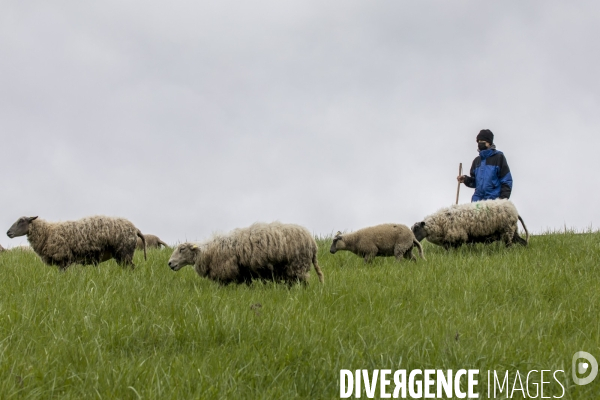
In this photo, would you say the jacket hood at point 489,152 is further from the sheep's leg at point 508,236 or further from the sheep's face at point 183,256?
the sheep's face at point 183,256

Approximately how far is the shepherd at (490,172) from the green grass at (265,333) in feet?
19.1

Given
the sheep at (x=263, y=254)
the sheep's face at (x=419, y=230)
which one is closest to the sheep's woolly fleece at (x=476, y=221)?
the sheep's face at (x=419, y=230)

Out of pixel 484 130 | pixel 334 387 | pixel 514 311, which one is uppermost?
pixel 484 130

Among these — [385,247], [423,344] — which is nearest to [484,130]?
[385,247]

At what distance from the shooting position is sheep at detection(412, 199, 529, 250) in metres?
13.2

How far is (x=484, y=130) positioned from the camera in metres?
14.3

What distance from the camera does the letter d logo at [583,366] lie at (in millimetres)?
4699

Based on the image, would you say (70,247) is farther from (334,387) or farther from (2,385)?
(334,387)

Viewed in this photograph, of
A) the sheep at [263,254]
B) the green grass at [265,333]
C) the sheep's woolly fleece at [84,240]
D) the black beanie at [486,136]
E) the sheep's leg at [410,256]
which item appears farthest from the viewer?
the black beanie at [486,136]

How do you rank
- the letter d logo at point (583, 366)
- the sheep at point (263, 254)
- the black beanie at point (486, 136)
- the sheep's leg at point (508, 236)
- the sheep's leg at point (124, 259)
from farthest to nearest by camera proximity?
the black beanie at point (486, 136) < the sheep's leg at point (508, 236) < the sheep's leg at point (124, 259) < the sheep at point (263, 254) < the letter d logo at point (583, 366)

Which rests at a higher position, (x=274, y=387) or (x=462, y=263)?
(x=462, y=263)

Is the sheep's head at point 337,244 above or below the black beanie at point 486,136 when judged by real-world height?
below

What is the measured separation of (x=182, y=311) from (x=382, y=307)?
247cm

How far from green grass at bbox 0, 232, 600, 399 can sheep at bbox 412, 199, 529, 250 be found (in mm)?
4773
